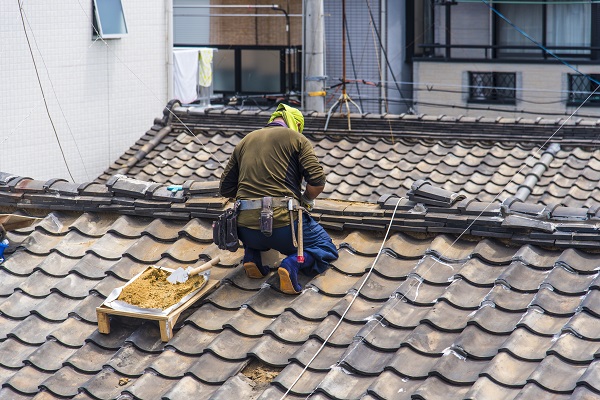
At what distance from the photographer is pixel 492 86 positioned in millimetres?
26812

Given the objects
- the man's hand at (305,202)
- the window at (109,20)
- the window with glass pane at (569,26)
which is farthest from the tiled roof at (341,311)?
the window with glass pane at (569,26)

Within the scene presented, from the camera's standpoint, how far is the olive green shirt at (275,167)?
7.32 m

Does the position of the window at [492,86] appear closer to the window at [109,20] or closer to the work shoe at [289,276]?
the window at [109,20]

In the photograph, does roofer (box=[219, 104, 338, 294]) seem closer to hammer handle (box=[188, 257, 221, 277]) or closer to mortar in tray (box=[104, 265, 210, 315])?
hammer handle (box=[188, 257, 221, 277])

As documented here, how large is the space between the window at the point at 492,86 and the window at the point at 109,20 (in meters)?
13.3

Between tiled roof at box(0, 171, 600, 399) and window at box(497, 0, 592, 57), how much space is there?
1908cm

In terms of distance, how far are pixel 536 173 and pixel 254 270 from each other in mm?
6629

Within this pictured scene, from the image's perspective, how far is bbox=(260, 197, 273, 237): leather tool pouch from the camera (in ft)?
23.3

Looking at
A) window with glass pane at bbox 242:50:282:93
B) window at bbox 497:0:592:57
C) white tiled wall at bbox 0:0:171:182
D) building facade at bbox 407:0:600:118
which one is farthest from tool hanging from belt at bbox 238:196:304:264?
window with glass pane at bbox 242:50:282:93

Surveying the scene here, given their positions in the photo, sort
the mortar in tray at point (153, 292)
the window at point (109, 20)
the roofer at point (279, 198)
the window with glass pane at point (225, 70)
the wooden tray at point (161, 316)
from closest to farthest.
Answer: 1. the wooden tray at point (161, 316)
2. the mortar in tray at point (153, 292)
3. the roofer at point (279, 198)
4. the window at point (109, 20)
5. the window with glass pane at point (225, 70)

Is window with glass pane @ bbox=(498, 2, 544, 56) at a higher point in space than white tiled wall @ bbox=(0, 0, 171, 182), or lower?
higher

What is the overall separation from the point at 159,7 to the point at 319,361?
39.3ft

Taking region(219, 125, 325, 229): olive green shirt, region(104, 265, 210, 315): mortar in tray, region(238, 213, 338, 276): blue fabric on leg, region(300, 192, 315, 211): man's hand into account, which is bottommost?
region(104, 265, 210, 315): mortar in tray

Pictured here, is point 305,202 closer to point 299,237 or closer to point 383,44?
point 299,237
